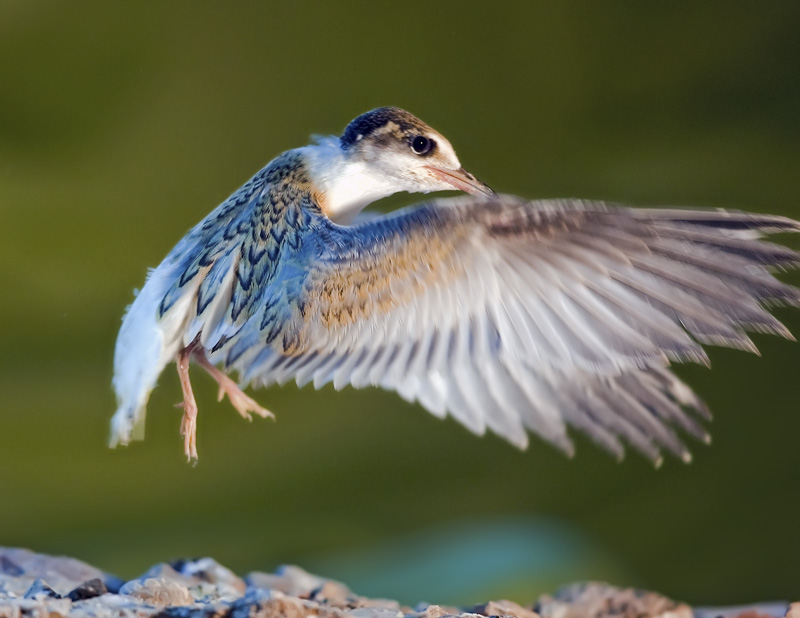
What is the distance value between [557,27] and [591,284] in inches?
33.6

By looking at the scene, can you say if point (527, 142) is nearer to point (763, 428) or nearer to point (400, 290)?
point (763, 428)

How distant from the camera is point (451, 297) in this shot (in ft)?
3.04

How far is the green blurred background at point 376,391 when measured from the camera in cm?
154

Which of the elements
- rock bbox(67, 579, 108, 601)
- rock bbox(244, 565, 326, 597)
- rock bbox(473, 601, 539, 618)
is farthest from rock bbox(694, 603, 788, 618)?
rock bbox(67, 579, 108, 601)

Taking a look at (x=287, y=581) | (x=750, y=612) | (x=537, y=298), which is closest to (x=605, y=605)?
(x=750, y=612)

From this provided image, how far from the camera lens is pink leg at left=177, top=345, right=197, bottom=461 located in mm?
1087

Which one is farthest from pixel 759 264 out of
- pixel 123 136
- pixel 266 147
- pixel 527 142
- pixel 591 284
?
pixel 123 136

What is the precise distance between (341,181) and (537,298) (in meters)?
0.34

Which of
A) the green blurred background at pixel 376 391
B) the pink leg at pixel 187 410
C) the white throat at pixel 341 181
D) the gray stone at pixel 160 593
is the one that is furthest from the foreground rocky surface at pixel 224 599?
the white throat at pixel 341 181

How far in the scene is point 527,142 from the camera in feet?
5.13

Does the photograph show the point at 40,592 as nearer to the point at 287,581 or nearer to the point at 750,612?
the point at 287,581

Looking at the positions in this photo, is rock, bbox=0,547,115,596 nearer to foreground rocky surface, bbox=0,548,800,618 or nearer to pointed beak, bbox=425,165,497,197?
foreground rocky surface, bbox=0,548,800,618

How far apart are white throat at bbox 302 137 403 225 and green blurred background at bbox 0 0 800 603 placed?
393 mm

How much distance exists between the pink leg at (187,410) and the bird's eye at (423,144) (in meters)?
0.35
